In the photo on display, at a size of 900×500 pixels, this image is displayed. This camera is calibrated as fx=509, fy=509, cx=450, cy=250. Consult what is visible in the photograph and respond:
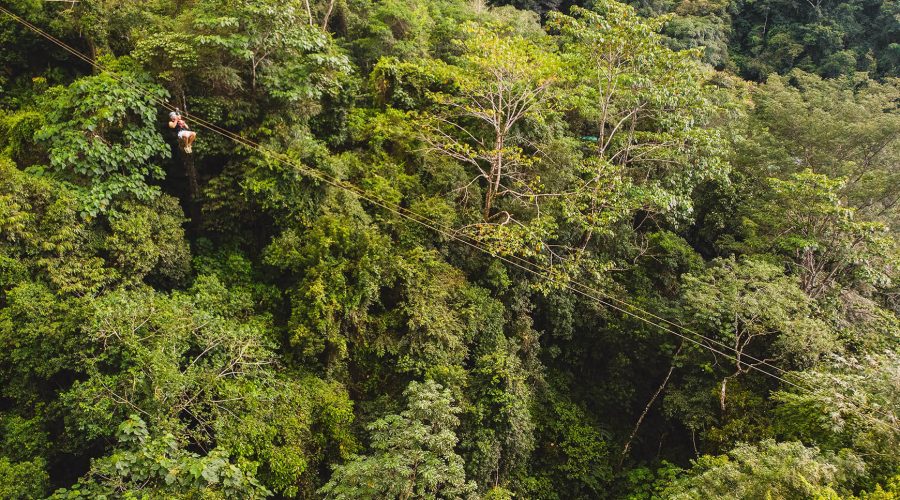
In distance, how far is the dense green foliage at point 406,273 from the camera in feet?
23.2

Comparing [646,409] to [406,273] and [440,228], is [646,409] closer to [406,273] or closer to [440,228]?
[440,228]

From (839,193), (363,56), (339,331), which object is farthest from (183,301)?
(839,193)

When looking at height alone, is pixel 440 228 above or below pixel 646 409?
above

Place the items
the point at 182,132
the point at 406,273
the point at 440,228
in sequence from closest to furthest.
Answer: the point at 182,132 → the point at 406,273 → the point at 440,228

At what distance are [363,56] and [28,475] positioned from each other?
38.7 ft

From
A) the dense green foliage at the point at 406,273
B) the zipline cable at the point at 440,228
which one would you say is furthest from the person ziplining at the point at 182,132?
the zipline cable at the point at 440,228

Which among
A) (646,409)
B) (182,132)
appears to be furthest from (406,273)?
(646,409)

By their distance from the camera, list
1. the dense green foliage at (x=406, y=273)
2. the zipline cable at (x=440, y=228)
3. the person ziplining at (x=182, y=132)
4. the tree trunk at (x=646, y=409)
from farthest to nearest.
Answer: the tree trunk at (x=646, y=409) → the zipline cable at (x=440, y=228) → the person ziplining at (x=182, y=132) → the dense green foliage at (x=406, y=273)

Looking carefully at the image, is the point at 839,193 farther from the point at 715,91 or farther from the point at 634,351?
the point at 634,351

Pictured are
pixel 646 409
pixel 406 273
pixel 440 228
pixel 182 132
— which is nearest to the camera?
pixel 182 132

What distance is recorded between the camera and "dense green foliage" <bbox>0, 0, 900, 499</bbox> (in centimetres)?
706

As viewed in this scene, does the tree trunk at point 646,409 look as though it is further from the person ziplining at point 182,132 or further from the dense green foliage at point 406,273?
the person ziplining at point 182,132

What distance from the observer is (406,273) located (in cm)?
980

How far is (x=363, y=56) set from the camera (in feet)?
46.8
